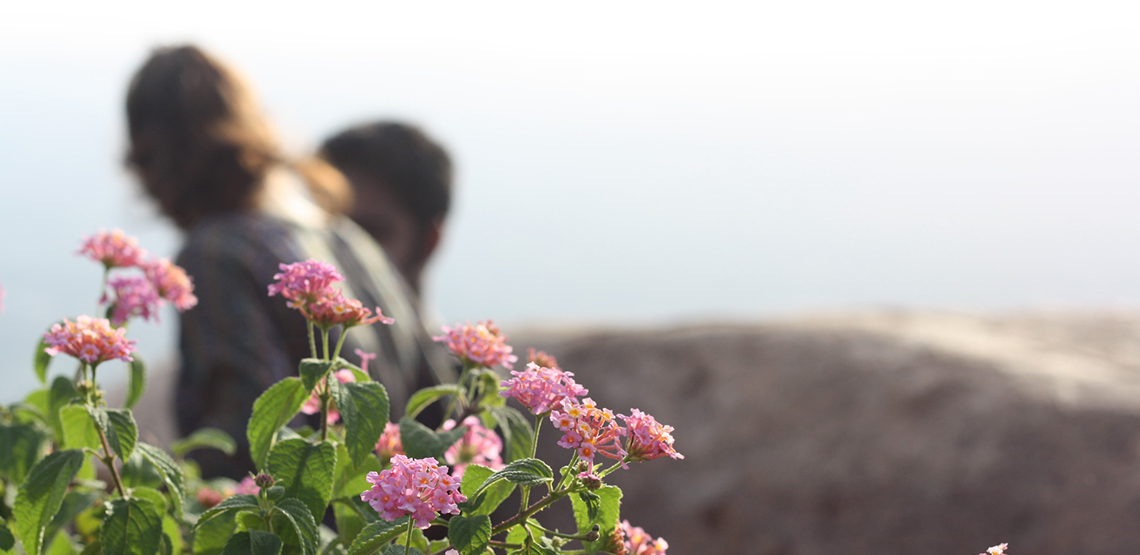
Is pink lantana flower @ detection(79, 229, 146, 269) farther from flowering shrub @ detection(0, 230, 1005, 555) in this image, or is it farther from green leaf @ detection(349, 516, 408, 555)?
green leaf @ detection(349, 516, 408, 555)

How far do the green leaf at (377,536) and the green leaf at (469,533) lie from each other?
0.03m

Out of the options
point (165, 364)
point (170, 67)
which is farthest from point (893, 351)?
point (165, 364)

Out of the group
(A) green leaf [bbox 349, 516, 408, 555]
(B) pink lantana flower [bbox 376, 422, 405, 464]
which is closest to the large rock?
(B) pink lantana flower [bbox 376, 422, 405, 464]

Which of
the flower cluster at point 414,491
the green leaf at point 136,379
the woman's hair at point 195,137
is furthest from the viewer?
the woman's hair at point 195,137

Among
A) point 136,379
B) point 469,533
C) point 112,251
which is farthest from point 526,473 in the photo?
point 112,251

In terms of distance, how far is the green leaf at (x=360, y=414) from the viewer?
72 cm

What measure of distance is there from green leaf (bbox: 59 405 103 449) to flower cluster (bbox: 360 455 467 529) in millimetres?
346

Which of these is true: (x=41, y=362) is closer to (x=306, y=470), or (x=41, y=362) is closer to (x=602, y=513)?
(x=306, y=470)

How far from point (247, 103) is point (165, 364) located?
6002mm

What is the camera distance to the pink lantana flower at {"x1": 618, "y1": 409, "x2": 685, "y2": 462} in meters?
0.69

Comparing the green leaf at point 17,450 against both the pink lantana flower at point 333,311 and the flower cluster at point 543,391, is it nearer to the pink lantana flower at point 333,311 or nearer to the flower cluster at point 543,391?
the pink lantana flower at point 333,311

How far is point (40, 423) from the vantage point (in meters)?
1.00

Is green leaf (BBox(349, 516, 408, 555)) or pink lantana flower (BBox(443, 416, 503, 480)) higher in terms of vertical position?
pink lantana flower (BBox(443, 416, 503, 480))

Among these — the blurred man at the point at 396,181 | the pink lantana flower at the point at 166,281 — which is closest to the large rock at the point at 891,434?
the blurred man at the point at 396,181
